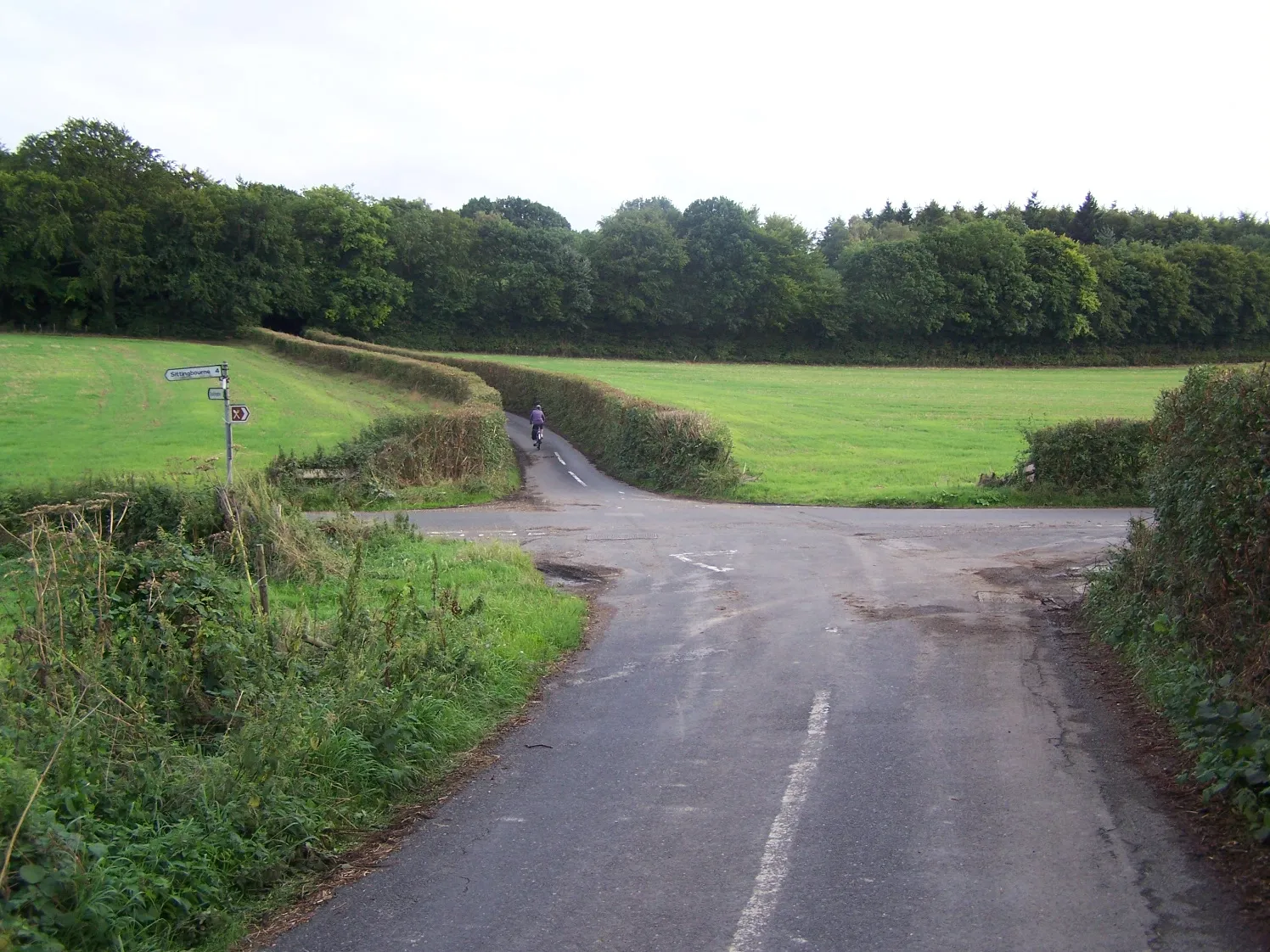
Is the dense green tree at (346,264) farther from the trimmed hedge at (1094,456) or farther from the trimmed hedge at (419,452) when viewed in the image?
the trimmed hedge at (1094,456)

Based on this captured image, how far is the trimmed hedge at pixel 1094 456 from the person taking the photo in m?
23.6

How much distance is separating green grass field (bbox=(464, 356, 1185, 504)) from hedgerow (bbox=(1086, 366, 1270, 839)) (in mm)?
14491

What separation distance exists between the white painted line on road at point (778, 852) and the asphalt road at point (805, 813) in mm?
18

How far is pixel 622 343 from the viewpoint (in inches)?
3644

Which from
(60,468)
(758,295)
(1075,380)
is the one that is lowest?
(60,468)

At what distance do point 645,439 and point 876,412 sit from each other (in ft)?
75.0

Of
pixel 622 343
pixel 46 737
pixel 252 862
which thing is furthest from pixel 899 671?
pixel 622 343

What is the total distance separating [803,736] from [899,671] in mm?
2129

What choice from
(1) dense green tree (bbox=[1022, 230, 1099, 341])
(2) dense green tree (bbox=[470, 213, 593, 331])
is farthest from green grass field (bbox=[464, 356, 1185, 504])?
(2) dense green tree (bbox=[470, 213, 593, 331])

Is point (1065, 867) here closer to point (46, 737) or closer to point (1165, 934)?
point (1165, 934)

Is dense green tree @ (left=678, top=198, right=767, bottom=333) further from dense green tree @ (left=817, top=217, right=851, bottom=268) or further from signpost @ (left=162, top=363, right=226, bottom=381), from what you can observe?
signpost @ (left=162, top=363, right=226, bottom=381)

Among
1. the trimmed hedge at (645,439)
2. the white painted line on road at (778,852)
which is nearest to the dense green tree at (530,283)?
the trimmed hedge at (645,439)

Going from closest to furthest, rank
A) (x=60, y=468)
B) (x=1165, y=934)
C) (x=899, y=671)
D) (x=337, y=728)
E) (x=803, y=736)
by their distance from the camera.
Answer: (x=1165, y=934) < (x=337, y=728) < (x=803, y=736) < (x=899, y=671) < (x=60, y=468)

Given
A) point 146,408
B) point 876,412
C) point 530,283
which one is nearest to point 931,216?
point 530,283
